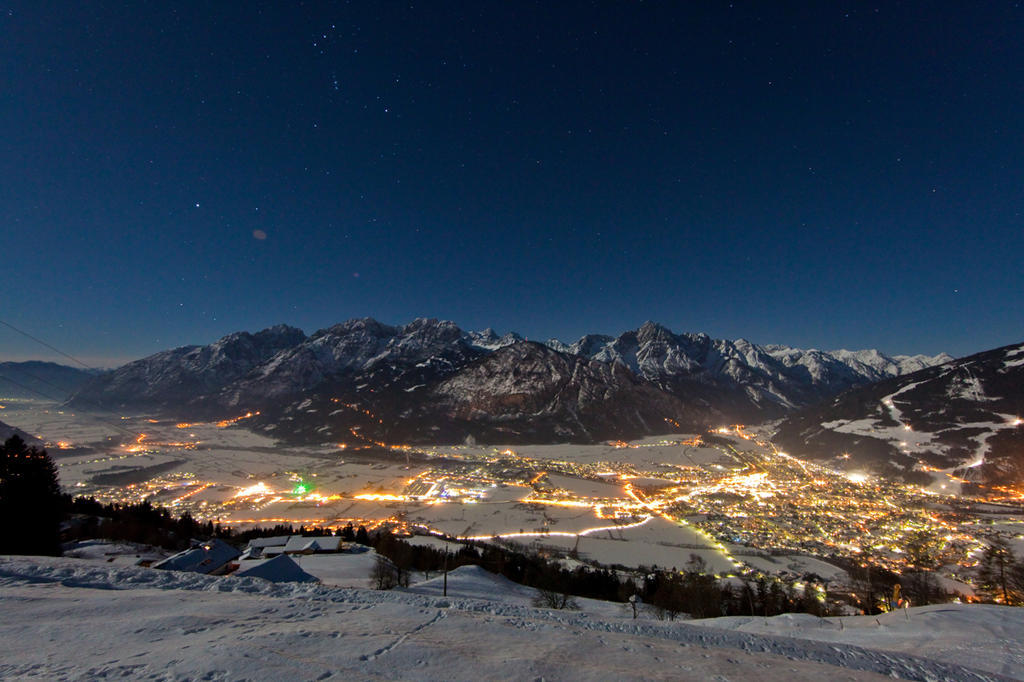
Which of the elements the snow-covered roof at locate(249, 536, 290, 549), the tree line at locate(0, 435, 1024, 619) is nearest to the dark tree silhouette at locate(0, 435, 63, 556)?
the tree line at locate(0, 435, 1024, 619)

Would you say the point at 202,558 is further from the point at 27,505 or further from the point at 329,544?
the point at 329,544

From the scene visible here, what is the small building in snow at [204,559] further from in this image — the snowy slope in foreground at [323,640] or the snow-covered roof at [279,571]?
the snowy slope in foreground at [323,640]

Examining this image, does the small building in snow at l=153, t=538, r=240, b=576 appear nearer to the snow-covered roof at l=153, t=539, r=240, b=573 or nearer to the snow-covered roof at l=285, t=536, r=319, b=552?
the snow-covered roof at l=153, t=539, r=240, b=573

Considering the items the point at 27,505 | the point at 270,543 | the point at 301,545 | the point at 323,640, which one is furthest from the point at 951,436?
the point at 27,505

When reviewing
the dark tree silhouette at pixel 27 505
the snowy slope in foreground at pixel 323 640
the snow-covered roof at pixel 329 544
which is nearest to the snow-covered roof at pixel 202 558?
the dark tree silhouette at pixel 27 505

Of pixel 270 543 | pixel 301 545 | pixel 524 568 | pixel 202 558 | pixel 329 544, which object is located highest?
pixel 202 558

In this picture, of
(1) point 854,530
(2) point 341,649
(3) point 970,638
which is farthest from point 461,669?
(1) point 854,530

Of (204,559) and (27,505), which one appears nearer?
(27,505)
